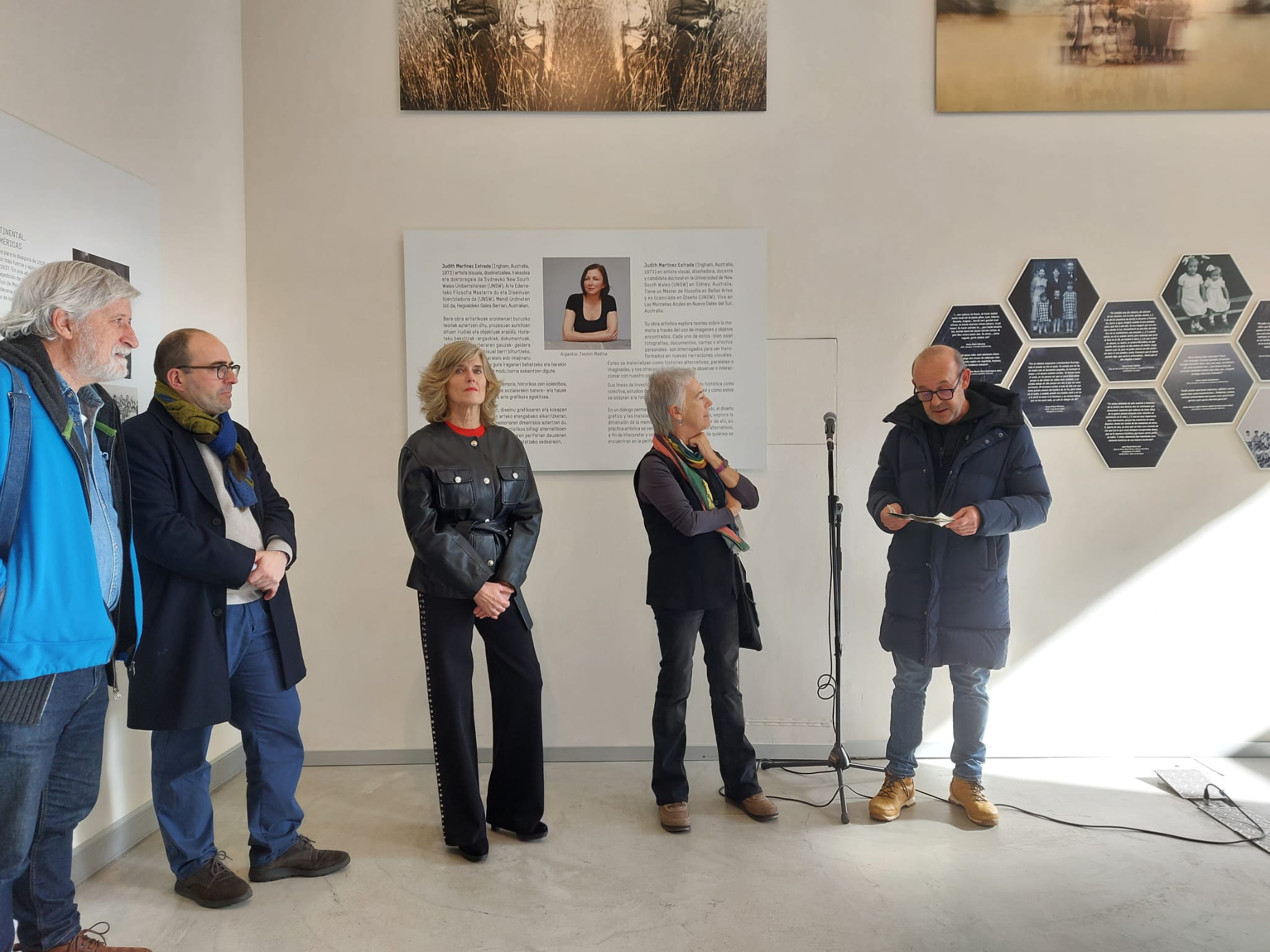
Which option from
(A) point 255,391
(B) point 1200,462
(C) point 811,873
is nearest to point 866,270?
(B) point 1200,462

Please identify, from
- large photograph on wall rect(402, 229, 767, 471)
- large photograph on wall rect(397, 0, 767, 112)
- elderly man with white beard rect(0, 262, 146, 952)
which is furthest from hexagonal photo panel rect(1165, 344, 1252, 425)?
elderly man with white beard rect(0, 262, 146, 952)

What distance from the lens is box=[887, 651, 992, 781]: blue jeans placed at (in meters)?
3.32

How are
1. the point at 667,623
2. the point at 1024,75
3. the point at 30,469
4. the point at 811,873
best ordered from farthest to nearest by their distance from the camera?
the point at 1024,75, the point at 667,623, the point at 811,873, the point at 30,469

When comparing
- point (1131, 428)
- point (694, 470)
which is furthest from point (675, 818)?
point (1131, 428)

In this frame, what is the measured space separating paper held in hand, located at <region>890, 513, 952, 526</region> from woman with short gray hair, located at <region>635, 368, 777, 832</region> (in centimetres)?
55

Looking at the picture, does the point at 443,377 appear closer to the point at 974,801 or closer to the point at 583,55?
the point at 583,55

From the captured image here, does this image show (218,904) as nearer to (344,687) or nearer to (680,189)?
(344,687)

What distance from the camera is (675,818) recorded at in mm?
3227

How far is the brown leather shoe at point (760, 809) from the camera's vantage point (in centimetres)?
329

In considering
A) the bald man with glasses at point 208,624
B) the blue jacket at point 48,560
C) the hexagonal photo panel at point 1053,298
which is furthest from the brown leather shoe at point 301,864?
the hexagonal photo panel at point 1053,298

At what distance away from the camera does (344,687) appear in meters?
4.08

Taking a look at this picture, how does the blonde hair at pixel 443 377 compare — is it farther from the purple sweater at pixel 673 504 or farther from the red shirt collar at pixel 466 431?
the purple sweater at pixel 673 504

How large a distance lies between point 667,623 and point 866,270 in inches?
78.9

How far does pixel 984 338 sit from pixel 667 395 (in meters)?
1.77
